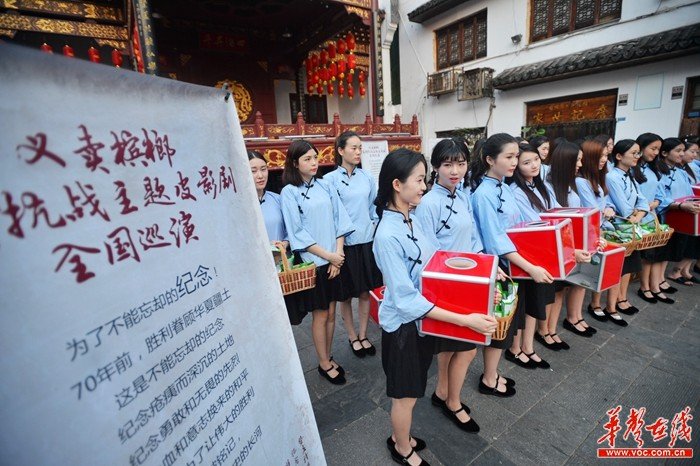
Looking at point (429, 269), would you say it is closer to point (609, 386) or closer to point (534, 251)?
point (534, 251)

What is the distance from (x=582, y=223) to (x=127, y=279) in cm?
274

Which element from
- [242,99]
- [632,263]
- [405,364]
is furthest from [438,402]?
[242,99]

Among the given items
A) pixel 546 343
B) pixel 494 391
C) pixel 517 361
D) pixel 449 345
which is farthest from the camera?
pixel 546 343

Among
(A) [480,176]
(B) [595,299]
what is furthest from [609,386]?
(A) [480,176]

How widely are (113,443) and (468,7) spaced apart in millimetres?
13301

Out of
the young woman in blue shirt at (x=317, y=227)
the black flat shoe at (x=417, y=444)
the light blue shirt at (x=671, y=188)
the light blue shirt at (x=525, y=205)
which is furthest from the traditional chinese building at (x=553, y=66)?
the black flat shoe at (x=417, y=444)

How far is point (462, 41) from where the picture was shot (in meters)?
11.2

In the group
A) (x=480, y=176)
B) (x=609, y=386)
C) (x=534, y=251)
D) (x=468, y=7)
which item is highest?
(x=468, y=7)

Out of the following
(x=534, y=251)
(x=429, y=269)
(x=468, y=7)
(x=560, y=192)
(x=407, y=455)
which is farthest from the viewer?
(x=468, y=7)

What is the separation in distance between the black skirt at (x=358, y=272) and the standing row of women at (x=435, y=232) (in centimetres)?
1

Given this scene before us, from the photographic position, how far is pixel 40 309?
0.68m

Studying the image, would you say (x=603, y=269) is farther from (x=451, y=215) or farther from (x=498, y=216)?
(x=451, y=215)

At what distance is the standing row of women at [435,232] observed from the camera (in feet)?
6.02

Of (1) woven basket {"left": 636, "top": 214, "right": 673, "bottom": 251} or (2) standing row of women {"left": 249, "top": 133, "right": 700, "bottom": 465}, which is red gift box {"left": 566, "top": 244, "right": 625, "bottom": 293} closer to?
(2) standing row of women {"left": 249, "top": 133, "right": 700, "bottom": 465}
